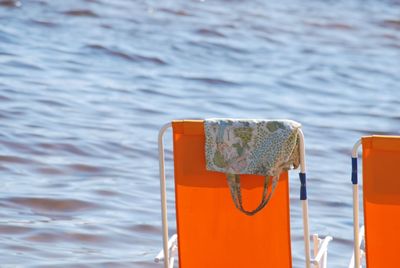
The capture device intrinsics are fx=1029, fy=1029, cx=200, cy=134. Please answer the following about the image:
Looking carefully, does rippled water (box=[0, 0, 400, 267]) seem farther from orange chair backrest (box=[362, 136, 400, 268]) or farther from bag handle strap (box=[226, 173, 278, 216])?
orange chair backrest (box=[362, 136, 400, 268])

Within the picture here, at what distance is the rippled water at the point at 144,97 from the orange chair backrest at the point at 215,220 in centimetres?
152

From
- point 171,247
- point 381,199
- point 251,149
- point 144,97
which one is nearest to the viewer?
point 381,199

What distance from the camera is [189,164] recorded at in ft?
12.1

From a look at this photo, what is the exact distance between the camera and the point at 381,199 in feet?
11.4

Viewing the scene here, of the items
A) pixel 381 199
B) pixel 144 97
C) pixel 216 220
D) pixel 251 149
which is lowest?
pixel 144 97

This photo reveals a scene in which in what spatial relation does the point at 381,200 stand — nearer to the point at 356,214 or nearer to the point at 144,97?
the point at 356,214

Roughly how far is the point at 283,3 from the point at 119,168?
28.6 feet

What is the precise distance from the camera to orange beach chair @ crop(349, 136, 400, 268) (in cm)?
343

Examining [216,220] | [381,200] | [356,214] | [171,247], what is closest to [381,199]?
[381,200]

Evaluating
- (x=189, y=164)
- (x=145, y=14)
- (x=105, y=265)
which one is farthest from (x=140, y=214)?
(x=145, y=14)

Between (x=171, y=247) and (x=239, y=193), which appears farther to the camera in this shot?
(x=171, y=247)

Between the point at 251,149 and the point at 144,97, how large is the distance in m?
6.00

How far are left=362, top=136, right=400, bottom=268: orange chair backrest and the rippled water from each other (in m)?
1.93

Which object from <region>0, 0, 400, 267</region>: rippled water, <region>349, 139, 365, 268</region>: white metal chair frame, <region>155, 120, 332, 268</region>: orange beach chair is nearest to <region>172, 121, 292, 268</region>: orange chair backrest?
<region>155, 120, 332, 268</region>: orange beach chair
